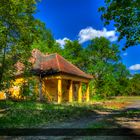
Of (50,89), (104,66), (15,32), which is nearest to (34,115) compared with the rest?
(15,32)

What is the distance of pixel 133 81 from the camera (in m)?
97.4

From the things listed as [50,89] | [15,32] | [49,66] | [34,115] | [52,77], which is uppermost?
[49,66]

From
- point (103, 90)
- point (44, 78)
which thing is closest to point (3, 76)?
point (44, 78)

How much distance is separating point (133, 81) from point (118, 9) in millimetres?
83696

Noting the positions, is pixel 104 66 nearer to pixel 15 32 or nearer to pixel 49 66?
pixel 49 66

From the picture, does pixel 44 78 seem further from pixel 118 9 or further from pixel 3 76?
pixel 118 9

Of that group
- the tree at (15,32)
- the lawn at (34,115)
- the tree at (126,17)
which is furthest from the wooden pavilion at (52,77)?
the tree at (126,17)

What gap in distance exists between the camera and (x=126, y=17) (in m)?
16.0

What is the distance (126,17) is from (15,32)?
897cm

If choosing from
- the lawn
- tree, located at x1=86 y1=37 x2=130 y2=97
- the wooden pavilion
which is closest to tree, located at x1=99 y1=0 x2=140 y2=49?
the lawn

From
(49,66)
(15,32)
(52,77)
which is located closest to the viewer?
(15,32)

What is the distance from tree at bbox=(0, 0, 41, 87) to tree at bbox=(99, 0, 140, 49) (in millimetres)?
6477

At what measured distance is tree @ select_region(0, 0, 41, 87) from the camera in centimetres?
1977

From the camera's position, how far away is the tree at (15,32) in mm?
19766
